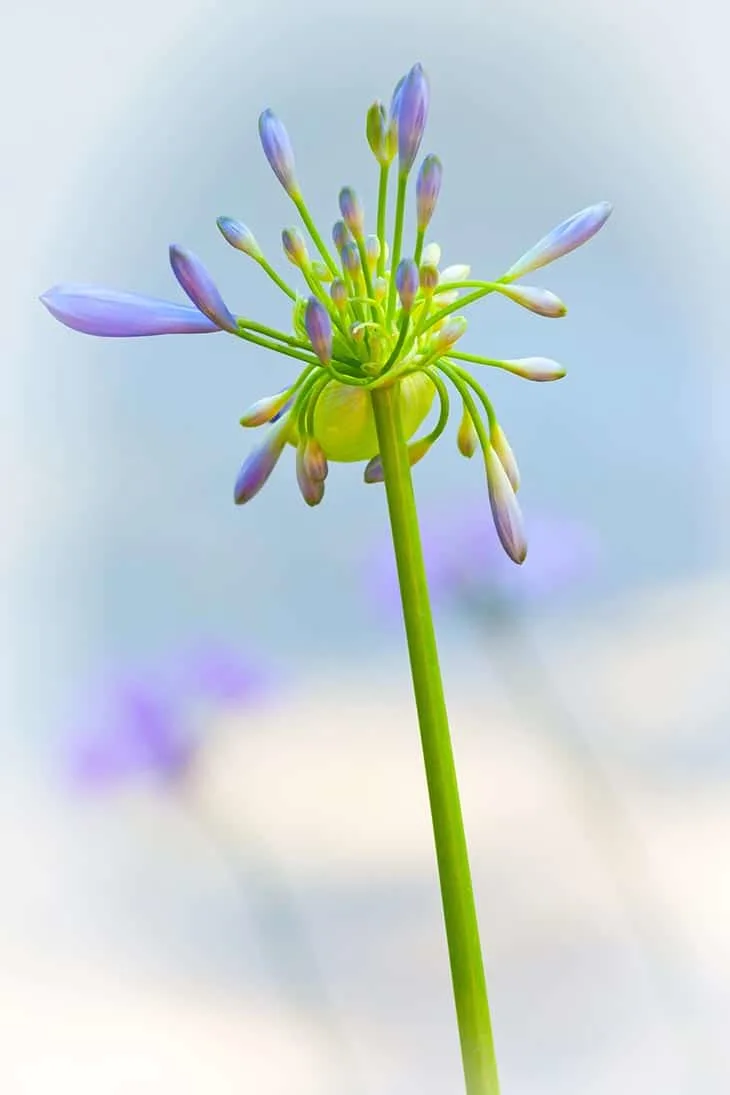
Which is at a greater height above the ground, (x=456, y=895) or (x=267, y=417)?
(x=267, y=417)

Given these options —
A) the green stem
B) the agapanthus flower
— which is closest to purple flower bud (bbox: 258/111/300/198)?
the agapanthus flower

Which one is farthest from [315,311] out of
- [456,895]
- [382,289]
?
[456,895]

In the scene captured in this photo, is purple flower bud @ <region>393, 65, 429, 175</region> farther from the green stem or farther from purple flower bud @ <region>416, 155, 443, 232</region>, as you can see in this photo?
the green stem

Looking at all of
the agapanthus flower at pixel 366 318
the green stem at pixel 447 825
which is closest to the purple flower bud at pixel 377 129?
the agapanthus flower at pixel 366 318

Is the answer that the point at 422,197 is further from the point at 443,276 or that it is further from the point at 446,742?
the point at 446,742

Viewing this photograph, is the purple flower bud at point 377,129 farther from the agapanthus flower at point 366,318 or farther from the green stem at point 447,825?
the green stem at point 447,825

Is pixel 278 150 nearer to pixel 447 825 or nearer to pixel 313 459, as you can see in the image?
pixel 313 459

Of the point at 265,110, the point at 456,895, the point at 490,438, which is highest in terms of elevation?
the point at 265,110

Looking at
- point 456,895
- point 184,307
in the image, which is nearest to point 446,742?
point 456,895
